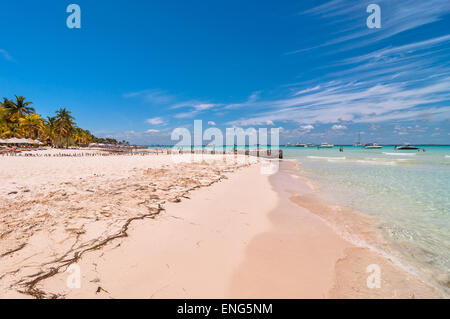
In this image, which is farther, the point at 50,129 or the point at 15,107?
the point at 50,129

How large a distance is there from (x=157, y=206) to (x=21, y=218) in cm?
291

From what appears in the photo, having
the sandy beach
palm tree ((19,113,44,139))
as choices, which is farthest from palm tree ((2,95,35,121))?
the sandy beach

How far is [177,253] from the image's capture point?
3.32 metres

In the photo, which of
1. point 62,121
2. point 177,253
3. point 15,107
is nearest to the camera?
point 177,253

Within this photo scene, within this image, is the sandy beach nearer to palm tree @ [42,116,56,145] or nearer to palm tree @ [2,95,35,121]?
palm tree @ [2,95,35,121]

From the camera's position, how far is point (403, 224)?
532 centimetres

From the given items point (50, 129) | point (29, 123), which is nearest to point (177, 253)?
point (29, 123)

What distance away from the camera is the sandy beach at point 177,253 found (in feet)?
8.18

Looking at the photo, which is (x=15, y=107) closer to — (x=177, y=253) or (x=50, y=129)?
(x=50, y=129)

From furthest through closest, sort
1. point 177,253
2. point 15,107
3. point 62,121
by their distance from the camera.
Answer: point 62,121, point 15,107, point 177,253

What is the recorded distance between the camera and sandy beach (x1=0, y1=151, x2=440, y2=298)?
8.18 ft

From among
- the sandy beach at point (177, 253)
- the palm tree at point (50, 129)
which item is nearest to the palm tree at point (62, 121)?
the palm tree at point (50, 129)

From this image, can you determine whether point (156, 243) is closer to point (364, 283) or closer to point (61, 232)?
point (61, 232)
